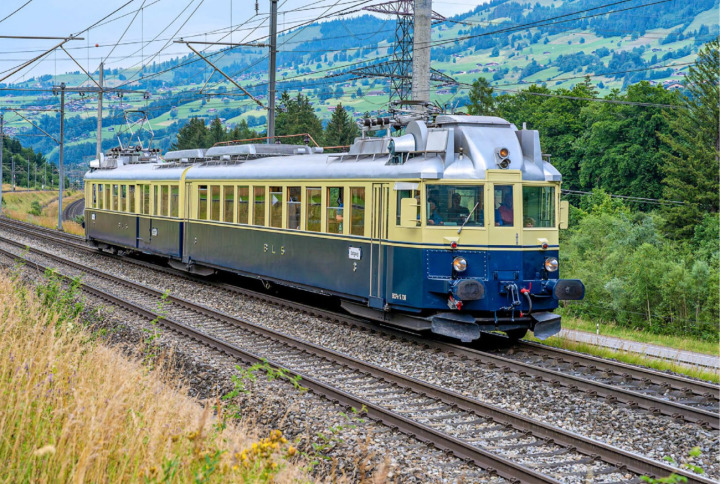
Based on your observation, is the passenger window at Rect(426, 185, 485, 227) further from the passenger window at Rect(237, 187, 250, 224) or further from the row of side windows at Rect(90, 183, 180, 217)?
the row of side windows at Rect(90, 183, 180, 217)

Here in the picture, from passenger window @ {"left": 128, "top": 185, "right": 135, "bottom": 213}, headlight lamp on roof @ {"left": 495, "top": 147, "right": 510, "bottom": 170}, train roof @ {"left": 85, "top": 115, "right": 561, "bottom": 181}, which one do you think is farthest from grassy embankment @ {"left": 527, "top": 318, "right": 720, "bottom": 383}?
passenger window @ {"left": 128, "top": 185, "right": 135, "bottom": 213}

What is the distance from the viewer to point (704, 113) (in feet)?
177

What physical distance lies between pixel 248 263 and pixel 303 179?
329 centimetres

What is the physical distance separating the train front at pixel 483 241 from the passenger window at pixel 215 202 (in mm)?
7599

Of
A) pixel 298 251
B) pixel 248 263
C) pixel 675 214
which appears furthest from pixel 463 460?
pixel 675 214

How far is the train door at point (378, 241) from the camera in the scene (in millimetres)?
13164

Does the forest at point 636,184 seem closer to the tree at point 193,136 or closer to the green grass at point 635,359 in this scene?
the tree at point 193,136

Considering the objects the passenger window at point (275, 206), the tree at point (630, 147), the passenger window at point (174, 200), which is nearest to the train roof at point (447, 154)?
the passenger window at point (275, 206)

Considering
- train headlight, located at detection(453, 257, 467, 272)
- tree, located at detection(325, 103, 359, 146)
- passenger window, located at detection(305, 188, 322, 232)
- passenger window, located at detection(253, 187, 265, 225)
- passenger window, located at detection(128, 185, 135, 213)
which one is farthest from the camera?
tree, located at detection(325, 103, 359, 146)

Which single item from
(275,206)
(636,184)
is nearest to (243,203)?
(275,206)

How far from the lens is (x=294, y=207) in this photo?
52.0ft

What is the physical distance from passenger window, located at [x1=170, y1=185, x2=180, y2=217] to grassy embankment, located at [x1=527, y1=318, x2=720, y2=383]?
10.4 metres

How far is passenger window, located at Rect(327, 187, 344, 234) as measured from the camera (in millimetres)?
14320

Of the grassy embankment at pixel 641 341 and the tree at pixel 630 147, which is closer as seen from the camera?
the grassy embankment at pixel 641 341
